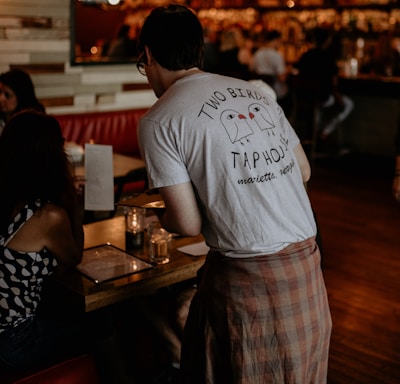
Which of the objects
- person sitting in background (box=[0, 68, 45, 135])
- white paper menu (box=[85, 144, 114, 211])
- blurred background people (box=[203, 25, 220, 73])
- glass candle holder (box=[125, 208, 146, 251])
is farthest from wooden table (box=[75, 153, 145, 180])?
blurred background people (box=[203, 25, 220, 73])

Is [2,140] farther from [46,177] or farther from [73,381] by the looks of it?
[73,381]

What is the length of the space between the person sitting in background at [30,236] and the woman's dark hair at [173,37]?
667 millimetres

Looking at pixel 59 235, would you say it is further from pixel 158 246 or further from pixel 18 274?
pixel 158 246

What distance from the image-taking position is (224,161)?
1661 millimetres

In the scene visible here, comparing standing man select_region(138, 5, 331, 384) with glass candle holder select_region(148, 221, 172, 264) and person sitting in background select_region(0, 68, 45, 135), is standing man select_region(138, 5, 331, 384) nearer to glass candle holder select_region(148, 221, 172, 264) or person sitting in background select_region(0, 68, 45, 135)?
glass candle holder select_region(148, 221, 172, 264)

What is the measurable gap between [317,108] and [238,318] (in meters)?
6.44

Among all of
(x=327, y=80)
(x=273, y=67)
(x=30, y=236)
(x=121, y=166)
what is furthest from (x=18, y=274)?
(x=273, y=67)

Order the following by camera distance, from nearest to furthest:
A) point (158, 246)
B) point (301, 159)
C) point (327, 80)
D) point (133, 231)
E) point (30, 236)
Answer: point (301, 159)
point (30, 236)
point (158, 246)
point (133, 231)
point (327, 80)

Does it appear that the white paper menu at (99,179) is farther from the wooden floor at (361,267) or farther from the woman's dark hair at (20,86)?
the woman's dark hair at (20,86)

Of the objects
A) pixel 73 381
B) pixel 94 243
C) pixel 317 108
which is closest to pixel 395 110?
pixel 317 108

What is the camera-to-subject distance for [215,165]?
1.66m

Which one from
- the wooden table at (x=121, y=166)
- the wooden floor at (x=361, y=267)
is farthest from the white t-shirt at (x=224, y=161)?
the wooden table at (x=121, y=166)

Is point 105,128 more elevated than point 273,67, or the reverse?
point 273,67

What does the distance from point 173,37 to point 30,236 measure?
2.93 feet
